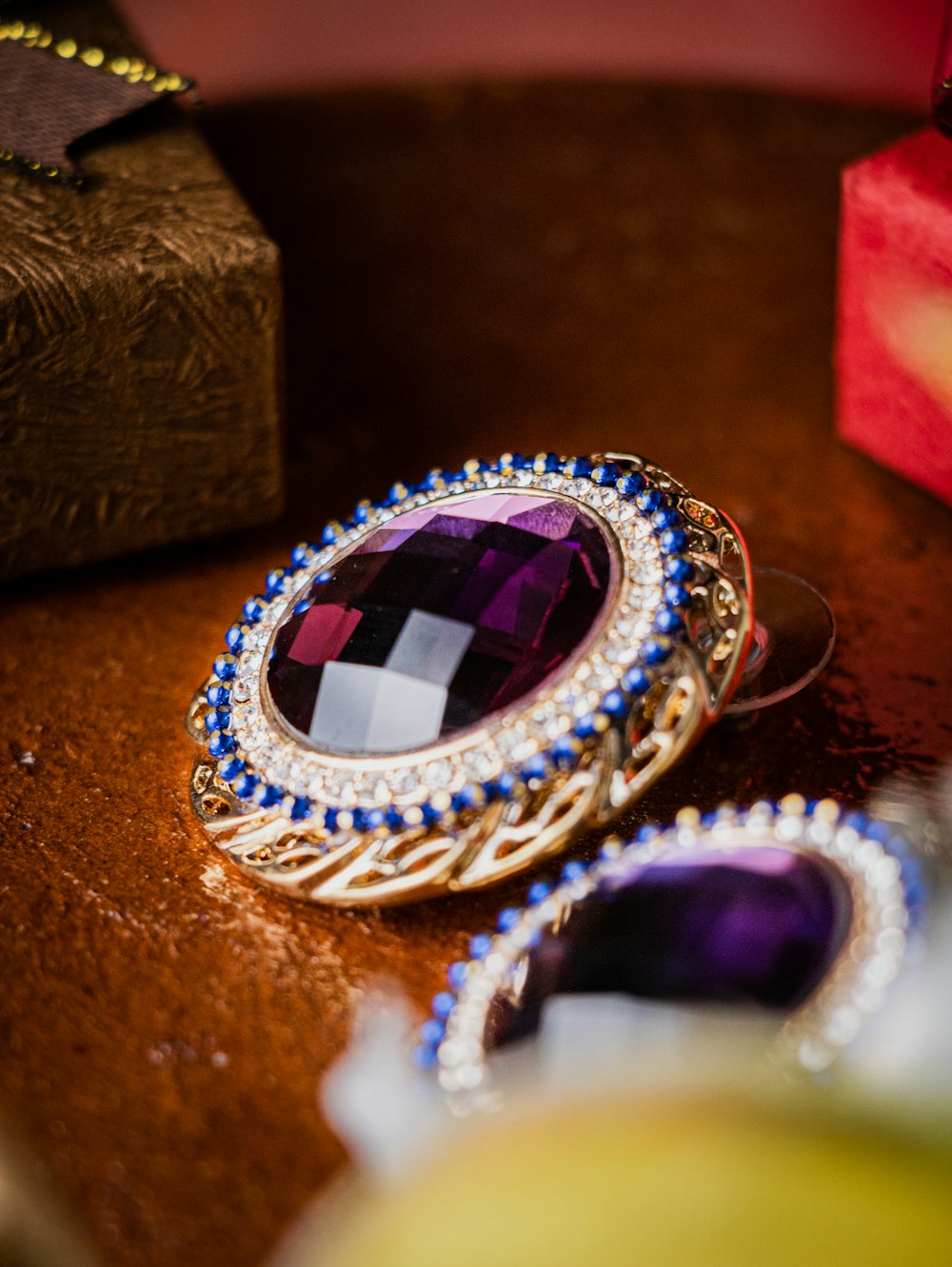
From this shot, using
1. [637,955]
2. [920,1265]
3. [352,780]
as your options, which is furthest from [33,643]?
[920,1265]

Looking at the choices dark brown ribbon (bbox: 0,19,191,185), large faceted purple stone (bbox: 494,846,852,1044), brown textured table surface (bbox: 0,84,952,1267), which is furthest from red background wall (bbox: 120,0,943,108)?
large faceted purple stone (bbox: 494,846,852,1044)

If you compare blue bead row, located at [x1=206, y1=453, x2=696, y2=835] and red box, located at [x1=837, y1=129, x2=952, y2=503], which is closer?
blue bead row, located at [x1=206, y1=453, x2=696, y2=835]

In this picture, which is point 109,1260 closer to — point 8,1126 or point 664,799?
point 8,1126

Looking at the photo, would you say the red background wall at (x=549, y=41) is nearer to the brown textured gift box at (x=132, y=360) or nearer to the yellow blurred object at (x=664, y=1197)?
the brown textured gift box at (x=132, y=360)

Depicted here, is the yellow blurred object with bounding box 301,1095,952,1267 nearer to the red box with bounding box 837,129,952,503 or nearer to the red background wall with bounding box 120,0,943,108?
the red box with bounding box 837,129,952,503

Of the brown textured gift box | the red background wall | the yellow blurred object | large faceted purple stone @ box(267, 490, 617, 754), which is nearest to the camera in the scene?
the yellow blurred object

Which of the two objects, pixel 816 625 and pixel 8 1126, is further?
pixel 816 625
